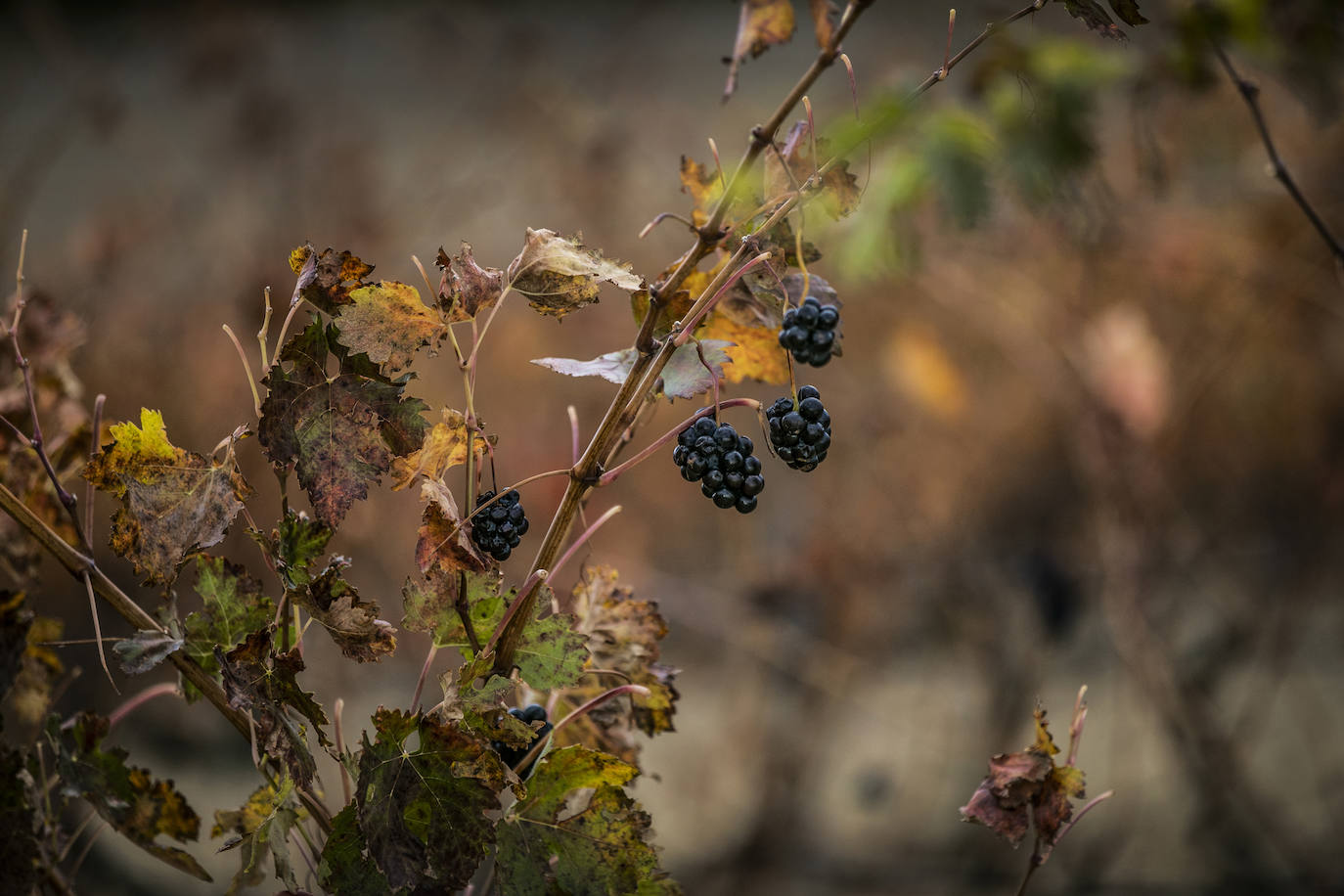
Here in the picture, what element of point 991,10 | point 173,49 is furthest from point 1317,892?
point 173,49

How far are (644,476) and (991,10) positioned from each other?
1749 mm

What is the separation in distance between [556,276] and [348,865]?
221 millimetres

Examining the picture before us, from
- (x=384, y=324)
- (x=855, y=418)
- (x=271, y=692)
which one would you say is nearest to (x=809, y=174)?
(x=384, y=324)

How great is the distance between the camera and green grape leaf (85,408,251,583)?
0.33 metres

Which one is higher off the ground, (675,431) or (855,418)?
(855,418)

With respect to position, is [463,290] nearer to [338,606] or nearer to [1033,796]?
[338,606]

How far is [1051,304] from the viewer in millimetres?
→ 2037

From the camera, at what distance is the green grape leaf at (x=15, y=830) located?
1.20 feet

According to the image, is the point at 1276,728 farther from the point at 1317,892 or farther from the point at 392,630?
the point at 392,630

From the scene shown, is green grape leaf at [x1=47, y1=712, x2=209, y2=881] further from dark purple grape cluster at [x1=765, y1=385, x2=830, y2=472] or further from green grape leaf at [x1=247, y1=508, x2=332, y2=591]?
dark purple grape cluster at [x1=765, y1=385, x2=830, y2=472]

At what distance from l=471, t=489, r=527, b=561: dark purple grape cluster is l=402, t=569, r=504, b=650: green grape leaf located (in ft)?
0.04

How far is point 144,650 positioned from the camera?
0.33 meters

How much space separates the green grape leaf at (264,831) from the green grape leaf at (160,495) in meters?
0.09

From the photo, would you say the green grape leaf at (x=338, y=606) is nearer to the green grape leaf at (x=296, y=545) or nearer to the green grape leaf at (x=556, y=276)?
the green grape leaf at (x=296, y=545)
